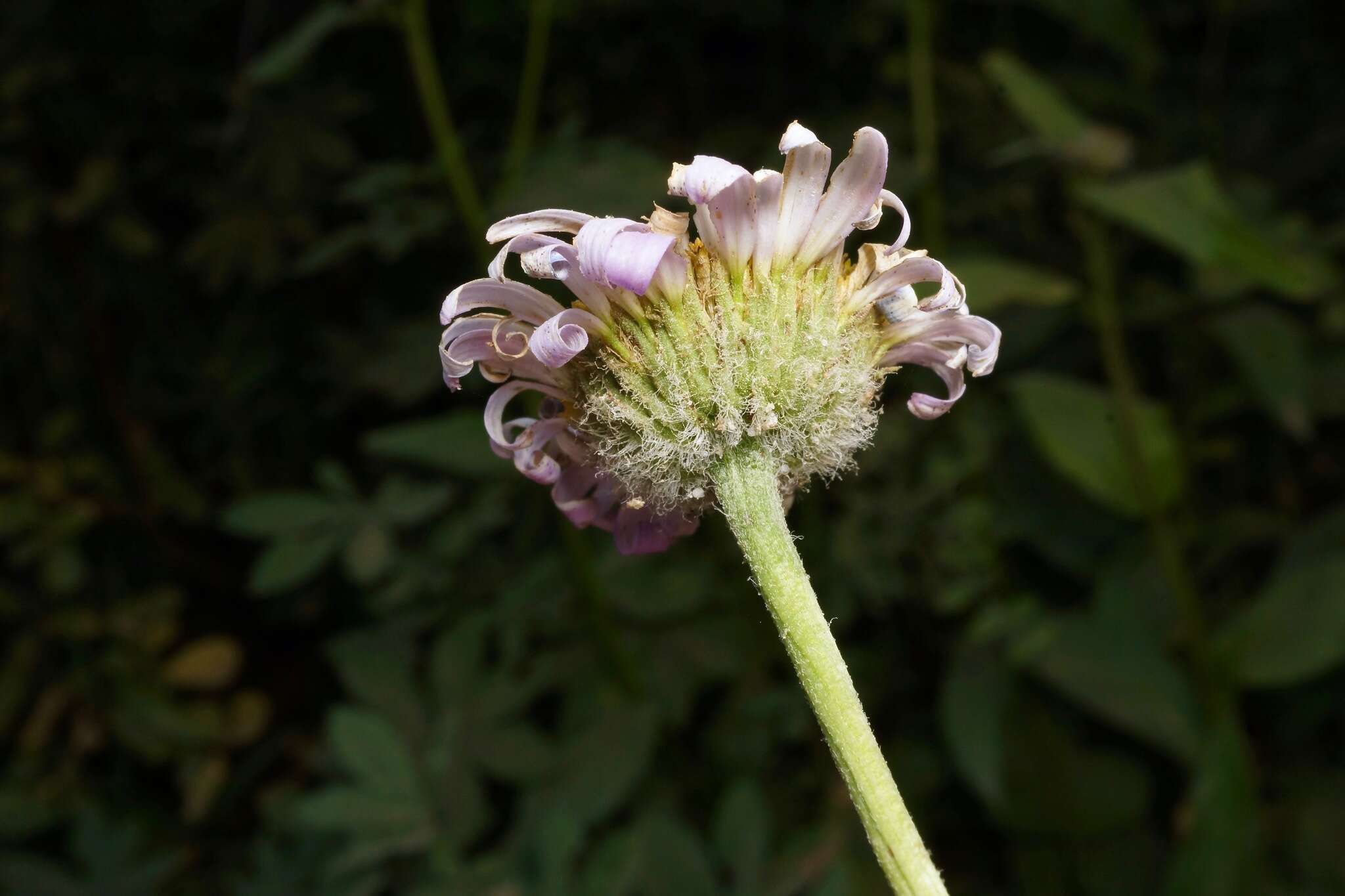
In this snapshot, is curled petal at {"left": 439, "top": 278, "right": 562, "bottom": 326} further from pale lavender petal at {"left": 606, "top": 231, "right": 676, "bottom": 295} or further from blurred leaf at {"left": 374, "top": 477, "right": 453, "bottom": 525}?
blurred leaf at {"left": 374, "top": 477, "right": 453, "bottom": 525}

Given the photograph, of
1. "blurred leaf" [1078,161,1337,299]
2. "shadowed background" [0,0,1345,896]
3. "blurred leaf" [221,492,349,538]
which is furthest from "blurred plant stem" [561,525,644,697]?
"blurred leaf" [1078,161,1337,299]

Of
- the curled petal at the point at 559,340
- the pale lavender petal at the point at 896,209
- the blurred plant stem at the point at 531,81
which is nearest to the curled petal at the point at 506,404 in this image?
the curled petal at the point at 559,340

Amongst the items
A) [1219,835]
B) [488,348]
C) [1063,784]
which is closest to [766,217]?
[488,348]

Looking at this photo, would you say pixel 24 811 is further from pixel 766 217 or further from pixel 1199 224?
pixel 1199 224

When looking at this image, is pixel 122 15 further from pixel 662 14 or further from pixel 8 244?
pixel 662 14

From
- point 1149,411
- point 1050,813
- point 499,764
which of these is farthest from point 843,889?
point 1149,411

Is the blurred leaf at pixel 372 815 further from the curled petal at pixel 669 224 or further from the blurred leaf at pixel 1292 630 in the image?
the blurred leaf at pixel 1292 630
